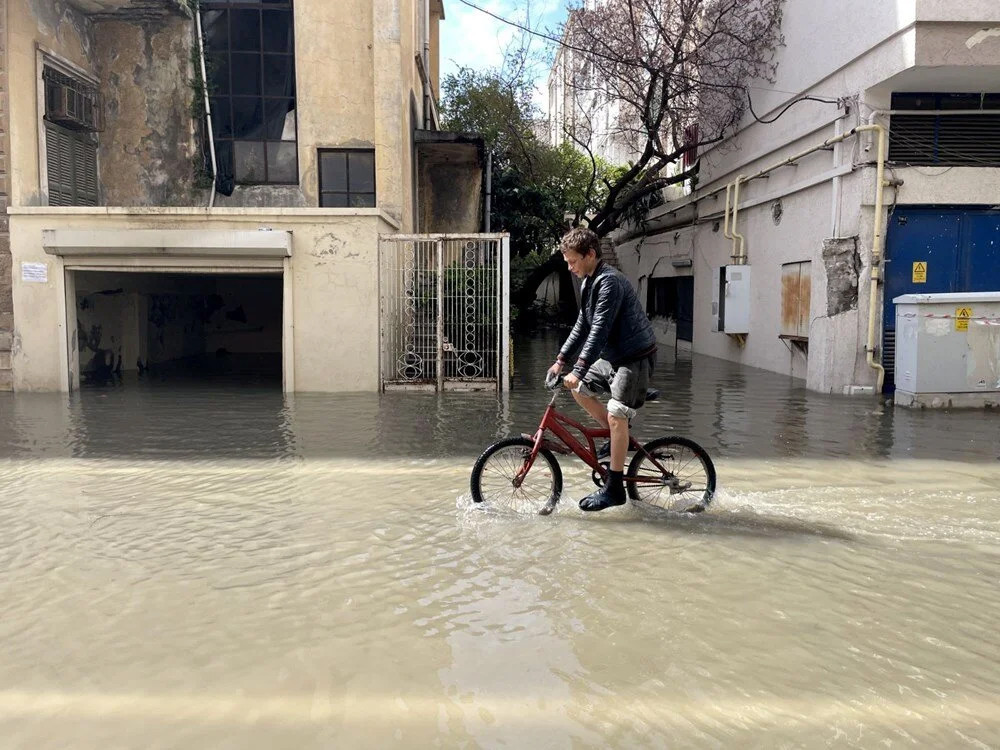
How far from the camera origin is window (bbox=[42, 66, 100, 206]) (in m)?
12.5

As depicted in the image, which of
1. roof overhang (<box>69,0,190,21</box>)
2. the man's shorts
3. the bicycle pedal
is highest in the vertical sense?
roof overhang (<box>69,0,190,21</box>)

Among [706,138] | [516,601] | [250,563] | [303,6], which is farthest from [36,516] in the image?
[706,138]

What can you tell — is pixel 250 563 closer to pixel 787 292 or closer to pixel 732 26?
pixel 787 292

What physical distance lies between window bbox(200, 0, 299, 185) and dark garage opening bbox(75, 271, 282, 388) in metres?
2.00

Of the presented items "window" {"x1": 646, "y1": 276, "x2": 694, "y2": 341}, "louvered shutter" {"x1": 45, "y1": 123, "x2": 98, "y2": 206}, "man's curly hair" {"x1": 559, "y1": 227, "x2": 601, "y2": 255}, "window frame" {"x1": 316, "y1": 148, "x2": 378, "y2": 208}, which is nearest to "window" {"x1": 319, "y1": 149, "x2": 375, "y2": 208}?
"window frame" {"x1": 316, "y1": 148, "x2": 378, "y2": 208}

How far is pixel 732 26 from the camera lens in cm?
1595

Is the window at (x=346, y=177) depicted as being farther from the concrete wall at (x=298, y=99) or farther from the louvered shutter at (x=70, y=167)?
the louvered shutter at (x=70, y=167)

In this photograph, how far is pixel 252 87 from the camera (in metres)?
14.6

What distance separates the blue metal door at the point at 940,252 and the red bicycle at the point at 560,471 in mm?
7259

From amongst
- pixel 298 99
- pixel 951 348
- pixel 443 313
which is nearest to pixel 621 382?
pixel 951 348

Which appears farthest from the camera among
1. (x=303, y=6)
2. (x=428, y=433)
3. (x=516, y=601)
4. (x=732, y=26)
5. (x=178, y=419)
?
(x=732, y=26)

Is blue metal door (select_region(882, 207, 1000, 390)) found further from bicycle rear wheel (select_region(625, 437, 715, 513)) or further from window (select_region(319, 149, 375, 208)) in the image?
window (select_region(319, 149, 375, 208))

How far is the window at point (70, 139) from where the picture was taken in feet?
41.0

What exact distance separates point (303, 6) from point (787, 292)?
31.1 ft
